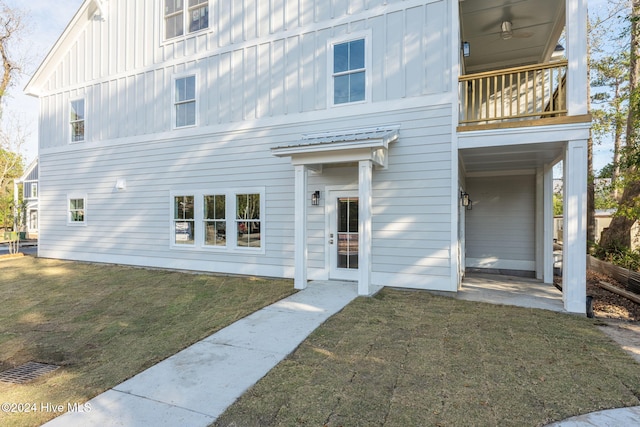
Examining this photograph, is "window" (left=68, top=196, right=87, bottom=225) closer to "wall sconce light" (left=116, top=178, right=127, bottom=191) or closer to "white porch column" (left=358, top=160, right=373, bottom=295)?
"wall sconce light" (left=116, top=178, right=127, bottom=191)

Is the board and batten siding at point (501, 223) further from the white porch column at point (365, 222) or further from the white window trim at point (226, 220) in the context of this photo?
the white window trim at point (226, 220)

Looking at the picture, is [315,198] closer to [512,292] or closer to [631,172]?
[512,292]

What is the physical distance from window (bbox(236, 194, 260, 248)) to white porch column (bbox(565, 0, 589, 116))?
6271mm

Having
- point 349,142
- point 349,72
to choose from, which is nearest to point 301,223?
point 349,142

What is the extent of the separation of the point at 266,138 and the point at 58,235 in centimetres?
836

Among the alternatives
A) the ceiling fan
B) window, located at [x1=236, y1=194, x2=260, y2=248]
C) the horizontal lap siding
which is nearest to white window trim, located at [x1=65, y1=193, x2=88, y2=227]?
window, located at [x1=236, y1=194, x2=260, y2=248]

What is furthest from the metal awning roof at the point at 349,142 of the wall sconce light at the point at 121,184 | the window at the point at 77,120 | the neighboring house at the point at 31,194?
the neighboring house at the point at 31,194

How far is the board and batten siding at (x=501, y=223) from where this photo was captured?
9188mm

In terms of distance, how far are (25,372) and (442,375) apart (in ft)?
14.7

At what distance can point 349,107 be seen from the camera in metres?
7.25

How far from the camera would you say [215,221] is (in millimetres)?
8727

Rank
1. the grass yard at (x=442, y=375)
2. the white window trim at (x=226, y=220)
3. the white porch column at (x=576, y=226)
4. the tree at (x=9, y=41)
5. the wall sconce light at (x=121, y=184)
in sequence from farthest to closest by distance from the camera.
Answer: the tree at (x=9, y=41) → the wall sconce light at (x=121, y=184) → the white window trim at (x=226, y=220) → the white porch column at (x=576, y=226) → the grass yard at (x=442, y=375)

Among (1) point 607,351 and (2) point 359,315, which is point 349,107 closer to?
(2) point 359,315

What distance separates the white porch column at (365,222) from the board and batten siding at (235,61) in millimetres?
1777
